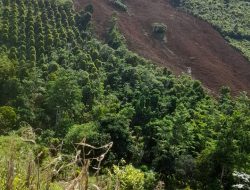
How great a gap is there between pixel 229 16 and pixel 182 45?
8.76 metres

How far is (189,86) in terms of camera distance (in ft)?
77.5

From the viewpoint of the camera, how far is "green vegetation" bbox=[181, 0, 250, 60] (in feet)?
117

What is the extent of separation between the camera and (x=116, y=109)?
21.7 m

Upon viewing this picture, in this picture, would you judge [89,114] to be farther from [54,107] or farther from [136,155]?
[136,155]

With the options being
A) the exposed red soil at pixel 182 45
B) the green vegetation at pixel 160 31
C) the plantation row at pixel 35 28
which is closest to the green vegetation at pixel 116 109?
the plantation row at pixel 35 28

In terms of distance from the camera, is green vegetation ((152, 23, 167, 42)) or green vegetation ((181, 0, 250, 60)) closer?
green vegetation ((152, 23, 167, 42))

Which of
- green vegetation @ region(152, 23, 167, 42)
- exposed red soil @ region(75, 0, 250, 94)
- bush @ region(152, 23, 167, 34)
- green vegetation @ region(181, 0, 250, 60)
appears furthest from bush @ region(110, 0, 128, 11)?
green vegetation @ region(181, 0, 250, 60)

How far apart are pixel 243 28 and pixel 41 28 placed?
1883 cm

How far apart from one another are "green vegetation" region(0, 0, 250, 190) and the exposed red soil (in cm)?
317

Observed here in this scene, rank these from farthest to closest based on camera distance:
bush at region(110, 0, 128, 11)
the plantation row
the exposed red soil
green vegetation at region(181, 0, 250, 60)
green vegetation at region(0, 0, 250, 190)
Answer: bush at region(110, 0, 128, 11), green vegetation at region(181, 0, 250, 60), the exposed red soil, the plantation row, green vegetation at region(0, 0, 250, 190)

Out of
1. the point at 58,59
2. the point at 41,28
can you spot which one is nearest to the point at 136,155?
the point at 58,59

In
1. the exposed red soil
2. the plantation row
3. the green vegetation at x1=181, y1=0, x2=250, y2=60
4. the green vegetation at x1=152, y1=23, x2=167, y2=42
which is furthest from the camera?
the green vegetation at x1=181, y1=0, x2=250, y2=60

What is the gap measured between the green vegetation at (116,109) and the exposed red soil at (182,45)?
3172 millimetres

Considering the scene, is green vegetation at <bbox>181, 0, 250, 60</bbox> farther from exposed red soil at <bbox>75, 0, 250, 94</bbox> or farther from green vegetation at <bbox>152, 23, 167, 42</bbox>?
green vegetation at <bbox>152, 23, 167, 42</bbox>
